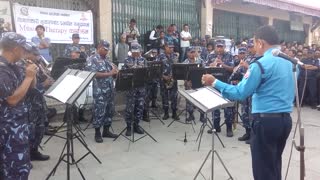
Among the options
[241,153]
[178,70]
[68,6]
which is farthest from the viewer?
[68,6]

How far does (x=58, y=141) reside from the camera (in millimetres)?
7199

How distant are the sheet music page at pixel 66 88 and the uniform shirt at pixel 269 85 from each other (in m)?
1.96

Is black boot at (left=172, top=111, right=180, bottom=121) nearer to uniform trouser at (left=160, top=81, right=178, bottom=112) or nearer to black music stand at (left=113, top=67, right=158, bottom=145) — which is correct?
uniform trouser at (left=160, top=81, right=178, bottom=112)

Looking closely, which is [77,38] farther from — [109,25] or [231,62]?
[231,62]

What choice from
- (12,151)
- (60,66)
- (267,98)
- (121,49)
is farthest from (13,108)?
(121,49)

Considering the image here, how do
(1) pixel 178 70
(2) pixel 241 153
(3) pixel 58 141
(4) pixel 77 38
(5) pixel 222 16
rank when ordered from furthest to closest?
1. (5) pixel 222 16
2. (4) pixel 77 38
3. (1) pixel 178 70
4. (3) pixel 58 141
5. (2) pixel 241 153

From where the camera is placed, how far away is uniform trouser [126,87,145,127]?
301 inches

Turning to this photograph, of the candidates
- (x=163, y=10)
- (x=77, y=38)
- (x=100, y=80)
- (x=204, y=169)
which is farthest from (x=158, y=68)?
(x=163, y=10)

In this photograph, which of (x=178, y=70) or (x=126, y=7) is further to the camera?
(x=126, y=7)

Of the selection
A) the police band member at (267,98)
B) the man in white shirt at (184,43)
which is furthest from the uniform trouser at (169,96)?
the police band member at (267,98)

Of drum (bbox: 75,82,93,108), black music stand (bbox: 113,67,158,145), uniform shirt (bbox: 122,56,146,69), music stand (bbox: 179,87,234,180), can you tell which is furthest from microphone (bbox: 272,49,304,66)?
drum (bbox: 75,82,93,108)

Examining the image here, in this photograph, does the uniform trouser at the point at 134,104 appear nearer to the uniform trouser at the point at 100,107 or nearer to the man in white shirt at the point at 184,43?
the uniform trouser at the point at 100,107

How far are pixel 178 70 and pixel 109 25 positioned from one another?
3.54 meters

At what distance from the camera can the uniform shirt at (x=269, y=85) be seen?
341 cm
